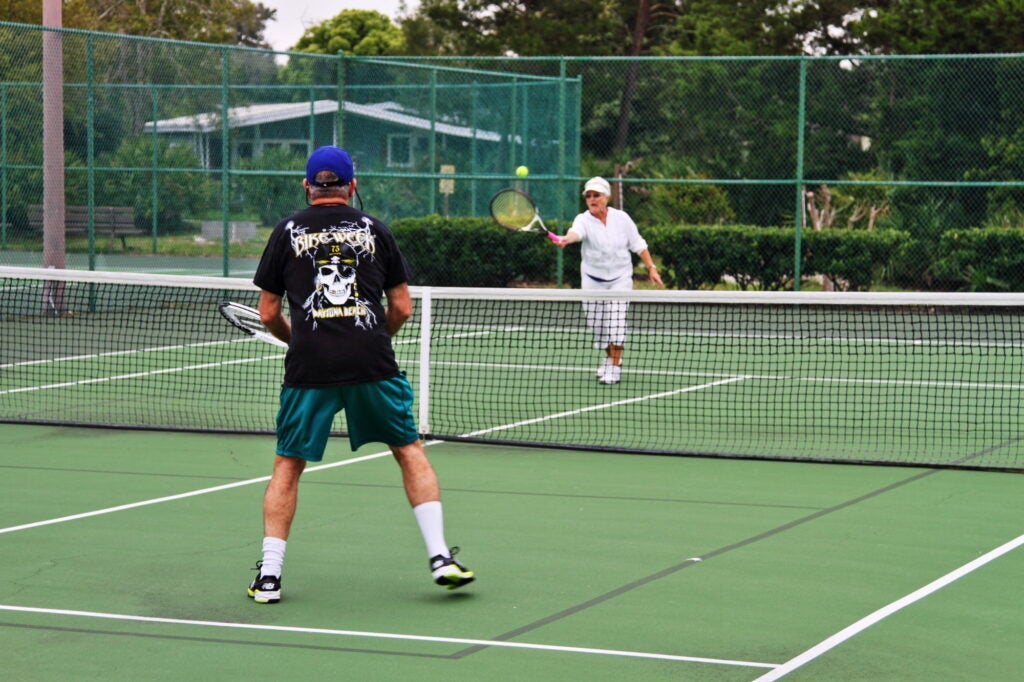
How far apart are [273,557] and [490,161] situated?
1796cm

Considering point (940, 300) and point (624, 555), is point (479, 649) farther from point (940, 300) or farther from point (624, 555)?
point (940, 300)

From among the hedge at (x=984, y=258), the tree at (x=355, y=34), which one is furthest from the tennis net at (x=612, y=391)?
the tree at (x=355, y=34)

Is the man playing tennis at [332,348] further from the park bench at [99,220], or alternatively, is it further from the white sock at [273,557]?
the park bench at [99,220]

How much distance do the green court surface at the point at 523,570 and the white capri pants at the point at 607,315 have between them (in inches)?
118

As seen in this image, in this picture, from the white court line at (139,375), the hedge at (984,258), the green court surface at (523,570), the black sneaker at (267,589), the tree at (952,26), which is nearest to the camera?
the green court surface at (523,570)

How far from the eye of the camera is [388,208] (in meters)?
23.6

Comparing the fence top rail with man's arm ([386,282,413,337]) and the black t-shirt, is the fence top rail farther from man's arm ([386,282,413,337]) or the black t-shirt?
the black t-shirt

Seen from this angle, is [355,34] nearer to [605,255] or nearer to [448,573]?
[605,255]

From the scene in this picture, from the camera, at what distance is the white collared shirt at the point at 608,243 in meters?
13.0

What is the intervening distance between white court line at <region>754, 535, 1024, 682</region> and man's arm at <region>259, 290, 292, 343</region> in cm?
229

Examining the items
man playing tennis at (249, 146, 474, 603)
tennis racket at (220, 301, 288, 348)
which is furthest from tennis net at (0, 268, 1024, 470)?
Result: man playing tennis at (249, 146, 474, 603)

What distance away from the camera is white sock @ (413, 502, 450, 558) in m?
6.32

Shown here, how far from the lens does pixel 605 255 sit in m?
13.1

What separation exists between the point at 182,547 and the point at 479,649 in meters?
2.12
